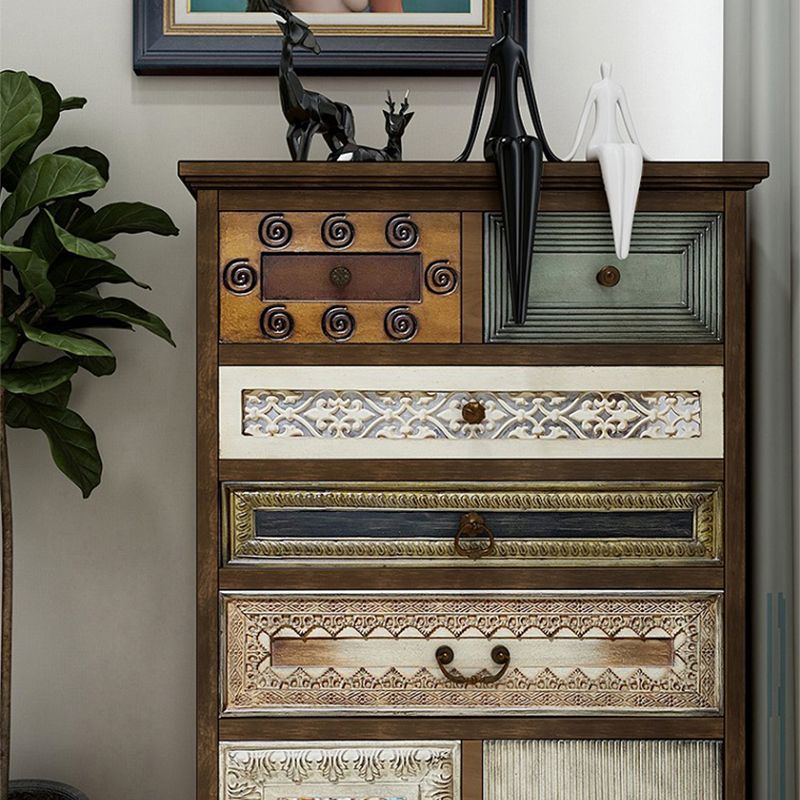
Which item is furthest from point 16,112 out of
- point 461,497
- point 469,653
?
point 469,653

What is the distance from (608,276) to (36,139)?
1.13 m

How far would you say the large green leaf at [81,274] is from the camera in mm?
1873

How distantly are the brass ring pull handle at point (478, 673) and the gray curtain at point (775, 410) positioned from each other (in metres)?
0.48

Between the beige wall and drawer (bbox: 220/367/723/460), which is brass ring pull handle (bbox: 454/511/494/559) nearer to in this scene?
drawer (bbox: 220/367/723/460)

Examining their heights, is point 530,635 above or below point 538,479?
below

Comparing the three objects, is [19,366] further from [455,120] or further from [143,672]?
[455,120]

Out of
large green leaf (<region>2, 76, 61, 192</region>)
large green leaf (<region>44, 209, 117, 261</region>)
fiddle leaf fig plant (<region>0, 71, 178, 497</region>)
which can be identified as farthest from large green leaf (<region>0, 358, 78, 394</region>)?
large green leaf (<region>2, 76, 61, 192</region>)

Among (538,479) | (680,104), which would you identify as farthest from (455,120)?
(538,479)

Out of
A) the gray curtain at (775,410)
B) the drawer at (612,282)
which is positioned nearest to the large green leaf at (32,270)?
the drawer at (612,282)

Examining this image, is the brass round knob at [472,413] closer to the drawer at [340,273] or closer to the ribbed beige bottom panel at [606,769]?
the drawer at [340,273]

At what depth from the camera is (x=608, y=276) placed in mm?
1553

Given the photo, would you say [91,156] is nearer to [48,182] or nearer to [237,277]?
[48,182]

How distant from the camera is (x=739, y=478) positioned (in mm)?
1562

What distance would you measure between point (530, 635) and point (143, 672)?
95cm
